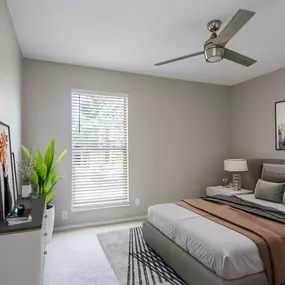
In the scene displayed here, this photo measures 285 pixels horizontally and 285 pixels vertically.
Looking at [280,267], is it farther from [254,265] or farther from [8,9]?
[8,9]

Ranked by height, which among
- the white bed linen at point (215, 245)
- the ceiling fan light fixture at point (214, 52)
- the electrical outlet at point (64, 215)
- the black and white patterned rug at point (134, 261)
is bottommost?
the black and white patterned rug at point (134, 261)

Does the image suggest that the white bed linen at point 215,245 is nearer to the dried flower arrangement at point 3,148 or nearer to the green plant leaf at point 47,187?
the green plant leaf at point 47,187

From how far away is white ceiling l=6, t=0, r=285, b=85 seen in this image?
2.19 metres

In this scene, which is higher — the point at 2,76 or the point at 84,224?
the point at 2,76

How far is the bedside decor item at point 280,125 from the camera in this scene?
3.93m

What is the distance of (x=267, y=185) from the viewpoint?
3402 millimetres

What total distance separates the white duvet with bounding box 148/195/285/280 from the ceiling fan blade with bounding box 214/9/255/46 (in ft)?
5.88

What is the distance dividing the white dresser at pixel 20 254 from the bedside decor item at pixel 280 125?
156 inches

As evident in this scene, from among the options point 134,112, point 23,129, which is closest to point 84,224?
point 23,129

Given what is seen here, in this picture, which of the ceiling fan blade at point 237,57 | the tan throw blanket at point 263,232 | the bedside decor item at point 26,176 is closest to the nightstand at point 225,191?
the tan throw blanket at point 263,232

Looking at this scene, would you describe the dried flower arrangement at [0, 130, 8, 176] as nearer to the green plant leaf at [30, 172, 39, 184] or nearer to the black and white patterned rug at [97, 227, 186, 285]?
the green plant leaf at [30, 172, 39, 184]

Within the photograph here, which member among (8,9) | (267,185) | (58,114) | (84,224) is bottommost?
(84,224)

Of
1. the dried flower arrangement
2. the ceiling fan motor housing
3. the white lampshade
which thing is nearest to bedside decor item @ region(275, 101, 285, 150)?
the white lampshade

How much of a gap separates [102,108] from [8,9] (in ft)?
6.59
